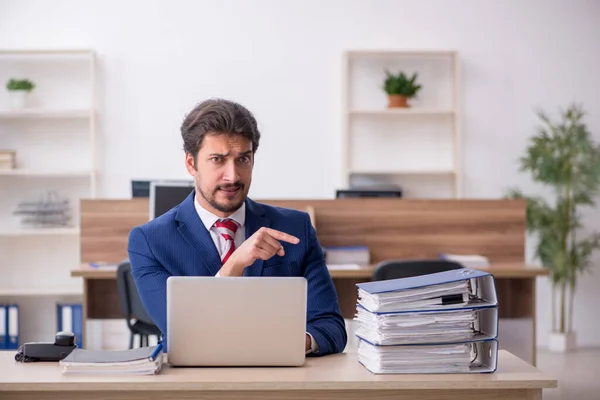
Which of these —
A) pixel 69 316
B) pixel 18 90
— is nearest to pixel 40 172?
pixel 18 90

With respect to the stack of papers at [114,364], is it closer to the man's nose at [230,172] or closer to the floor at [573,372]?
the man's nose at [230,172]

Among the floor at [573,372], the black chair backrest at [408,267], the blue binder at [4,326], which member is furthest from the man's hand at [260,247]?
the blue binder at [4,326]

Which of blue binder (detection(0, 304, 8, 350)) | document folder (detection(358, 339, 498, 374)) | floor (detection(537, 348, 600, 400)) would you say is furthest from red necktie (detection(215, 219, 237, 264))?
blue binder (detection(0, 304, 8, 350))

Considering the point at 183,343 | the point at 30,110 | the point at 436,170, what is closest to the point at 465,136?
the point at 436,170

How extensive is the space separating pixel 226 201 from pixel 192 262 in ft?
0.64

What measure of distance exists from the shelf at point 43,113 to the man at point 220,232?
14.1 ft

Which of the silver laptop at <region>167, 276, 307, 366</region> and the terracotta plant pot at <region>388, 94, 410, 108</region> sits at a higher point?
the terracotta plant pot at <region>388, 94, 410, 108</region>

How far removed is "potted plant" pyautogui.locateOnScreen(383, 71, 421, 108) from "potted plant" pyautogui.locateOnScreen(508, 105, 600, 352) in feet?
3.24

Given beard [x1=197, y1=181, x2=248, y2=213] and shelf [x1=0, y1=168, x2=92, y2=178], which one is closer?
beard [x1=197, y1=181, x2=248, y2=213]

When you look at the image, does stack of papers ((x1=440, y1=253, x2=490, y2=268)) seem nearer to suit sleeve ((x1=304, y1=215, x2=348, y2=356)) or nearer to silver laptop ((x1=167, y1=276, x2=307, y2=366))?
suit sleeve ((x1=304, y1=215, x2=348, y2=356))

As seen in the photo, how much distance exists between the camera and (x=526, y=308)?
4637mm

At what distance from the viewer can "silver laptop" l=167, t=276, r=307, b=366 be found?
6.08ft

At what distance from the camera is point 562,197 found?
654 cm

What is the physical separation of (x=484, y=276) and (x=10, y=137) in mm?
5477
